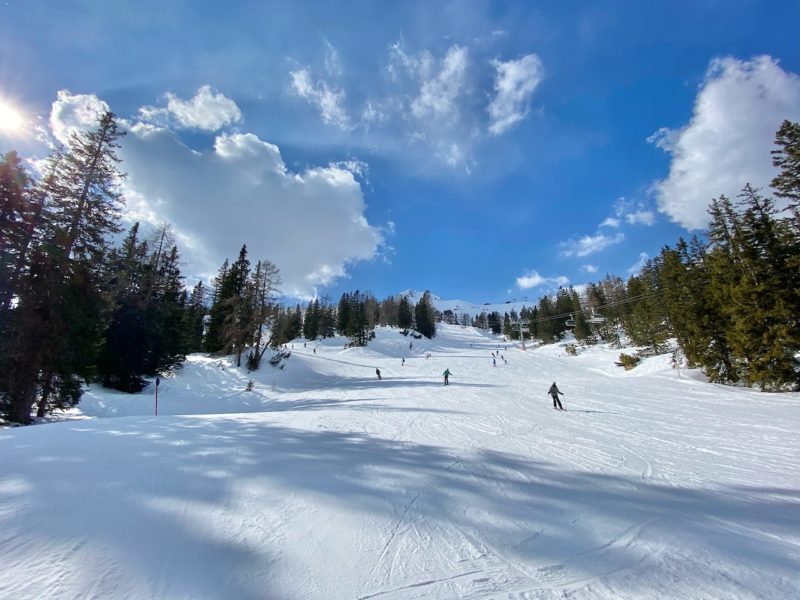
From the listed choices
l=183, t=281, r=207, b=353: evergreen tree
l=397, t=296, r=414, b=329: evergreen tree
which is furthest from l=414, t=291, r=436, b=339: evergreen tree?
l=183, t=281, r=207, b=353: evergreen tree

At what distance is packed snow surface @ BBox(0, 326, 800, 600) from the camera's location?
11.6ft

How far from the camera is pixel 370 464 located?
710 cm

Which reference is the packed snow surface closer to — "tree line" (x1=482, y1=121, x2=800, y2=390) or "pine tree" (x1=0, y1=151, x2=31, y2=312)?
"pine tree" (x1=0, y1=151, x2=31, y2=312)

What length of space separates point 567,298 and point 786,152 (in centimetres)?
7081

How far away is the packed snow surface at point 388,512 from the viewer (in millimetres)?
3541

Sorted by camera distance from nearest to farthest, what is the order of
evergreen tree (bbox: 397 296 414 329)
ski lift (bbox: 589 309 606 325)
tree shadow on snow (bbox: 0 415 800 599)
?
tree shadow on snow (bbox: 0 415 800 599) < ski lift (bbox: 589 309 606 325) < evergreen tree (bbox: 397 296 414 329)

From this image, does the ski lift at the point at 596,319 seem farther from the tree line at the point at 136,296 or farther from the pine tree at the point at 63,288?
the pine tree at the point at 63,288

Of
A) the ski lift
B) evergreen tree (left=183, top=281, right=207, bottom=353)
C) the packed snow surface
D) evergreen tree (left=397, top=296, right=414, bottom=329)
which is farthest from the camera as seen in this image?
evergreen tree (left=397, top=296, right=414, bottom=329)

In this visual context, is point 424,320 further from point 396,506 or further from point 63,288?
point 396,506

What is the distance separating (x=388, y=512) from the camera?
16.9 ft

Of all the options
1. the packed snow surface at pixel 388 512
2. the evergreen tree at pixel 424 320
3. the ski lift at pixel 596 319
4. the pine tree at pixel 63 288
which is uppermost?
the evergreen tree at pixel 424 320

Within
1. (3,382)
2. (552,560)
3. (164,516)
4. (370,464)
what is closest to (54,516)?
(164,516)

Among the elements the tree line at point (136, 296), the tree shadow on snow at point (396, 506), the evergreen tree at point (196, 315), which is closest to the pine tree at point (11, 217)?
the tree line at point (136, 296)

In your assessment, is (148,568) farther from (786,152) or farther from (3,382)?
(786,152)
